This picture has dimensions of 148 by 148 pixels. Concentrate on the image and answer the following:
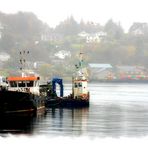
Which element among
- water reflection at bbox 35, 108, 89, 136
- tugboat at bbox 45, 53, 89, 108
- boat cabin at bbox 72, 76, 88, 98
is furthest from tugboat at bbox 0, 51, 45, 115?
boat cabin at bbox 72, 76, 88, 98

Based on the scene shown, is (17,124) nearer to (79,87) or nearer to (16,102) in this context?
(16,102)

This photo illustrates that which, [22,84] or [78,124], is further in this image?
[22,84]

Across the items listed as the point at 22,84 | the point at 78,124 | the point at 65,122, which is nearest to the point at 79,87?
the point at 22,84

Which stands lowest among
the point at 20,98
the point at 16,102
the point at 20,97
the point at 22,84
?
the point at 16,102

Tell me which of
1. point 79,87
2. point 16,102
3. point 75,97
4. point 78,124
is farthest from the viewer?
point 79,87

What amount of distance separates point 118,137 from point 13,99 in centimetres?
1972

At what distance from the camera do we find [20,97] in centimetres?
8775

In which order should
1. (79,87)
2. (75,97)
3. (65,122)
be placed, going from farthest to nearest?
1. (79,87)
2. (75,97)
3. (65,122)

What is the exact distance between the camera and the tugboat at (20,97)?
8712cm

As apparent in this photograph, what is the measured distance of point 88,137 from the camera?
6925cm
